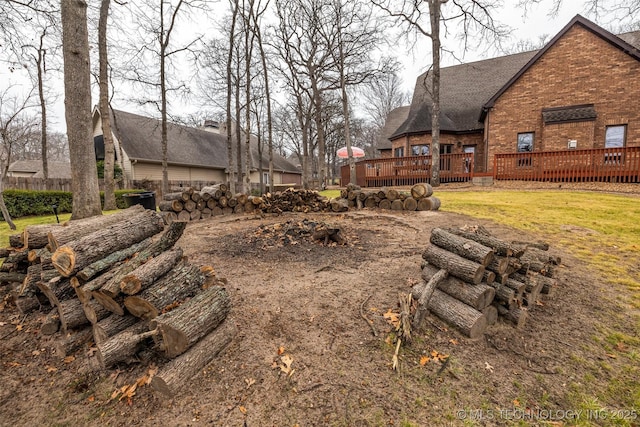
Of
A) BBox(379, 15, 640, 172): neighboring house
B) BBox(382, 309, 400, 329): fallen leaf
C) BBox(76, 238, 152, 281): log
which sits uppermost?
BBox(379, 15, 640, 172): neighboring house

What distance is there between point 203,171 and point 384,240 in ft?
69.2

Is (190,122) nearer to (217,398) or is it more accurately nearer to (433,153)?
(433,153)

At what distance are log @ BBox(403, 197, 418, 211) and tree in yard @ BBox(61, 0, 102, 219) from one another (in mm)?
8270

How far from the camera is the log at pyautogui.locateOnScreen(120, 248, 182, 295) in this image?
2.38 metres

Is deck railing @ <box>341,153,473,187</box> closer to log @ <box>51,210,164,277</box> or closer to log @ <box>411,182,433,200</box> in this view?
log @ <box>411,182,433,200</box>

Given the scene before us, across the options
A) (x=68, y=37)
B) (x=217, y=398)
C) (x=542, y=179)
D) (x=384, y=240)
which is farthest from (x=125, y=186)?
(x=542, y=179)

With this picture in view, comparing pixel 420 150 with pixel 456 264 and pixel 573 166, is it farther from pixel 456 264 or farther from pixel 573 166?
pixel 456 264

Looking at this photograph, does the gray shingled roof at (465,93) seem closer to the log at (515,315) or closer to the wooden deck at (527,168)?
the wooden deck at (527,168)

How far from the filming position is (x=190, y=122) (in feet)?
55.0

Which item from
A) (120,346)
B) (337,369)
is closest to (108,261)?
(120,346)

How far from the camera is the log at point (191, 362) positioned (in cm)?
212

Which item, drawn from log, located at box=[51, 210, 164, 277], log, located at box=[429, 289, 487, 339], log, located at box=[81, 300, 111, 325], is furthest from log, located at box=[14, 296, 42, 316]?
log, located at box=[429, 289, 487, 339]

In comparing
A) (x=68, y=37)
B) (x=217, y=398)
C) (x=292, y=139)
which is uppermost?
(x=292, y=139)

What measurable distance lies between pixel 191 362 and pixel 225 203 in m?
7.90
